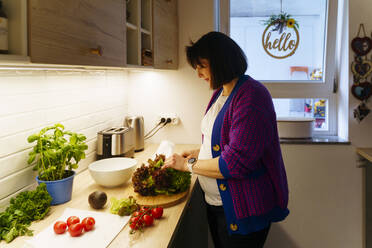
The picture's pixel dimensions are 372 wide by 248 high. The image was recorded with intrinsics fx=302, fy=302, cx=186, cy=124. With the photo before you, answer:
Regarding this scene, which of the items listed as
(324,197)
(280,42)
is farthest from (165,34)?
(324,197)

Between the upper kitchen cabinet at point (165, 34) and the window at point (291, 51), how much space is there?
415 millimetres

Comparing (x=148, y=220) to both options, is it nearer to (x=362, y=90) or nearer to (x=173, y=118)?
(x=173, y=118)

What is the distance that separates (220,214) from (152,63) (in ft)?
3.17

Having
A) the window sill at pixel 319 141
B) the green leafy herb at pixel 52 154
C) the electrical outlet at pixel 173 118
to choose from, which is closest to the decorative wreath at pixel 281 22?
the window sill at pixel 319 141

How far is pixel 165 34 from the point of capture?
2.04m

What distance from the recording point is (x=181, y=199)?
4.50ft

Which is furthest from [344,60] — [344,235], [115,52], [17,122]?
[17,122]

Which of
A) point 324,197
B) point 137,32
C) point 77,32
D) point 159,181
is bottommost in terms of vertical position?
point 324,197

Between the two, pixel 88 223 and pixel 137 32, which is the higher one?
pixel 137 32

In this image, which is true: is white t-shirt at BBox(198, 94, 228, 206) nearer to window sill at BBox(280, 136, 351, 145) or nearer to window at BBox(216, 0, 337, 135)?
window sill at BBox(280, 136, 351, 145)

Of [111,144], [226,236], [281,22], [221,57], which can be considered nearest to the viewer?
[221,57]

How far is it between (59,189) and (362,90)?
202 cm

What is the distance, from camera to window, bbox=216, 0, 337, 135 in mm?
2344

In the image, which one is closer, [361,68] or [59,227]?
[59,227]
